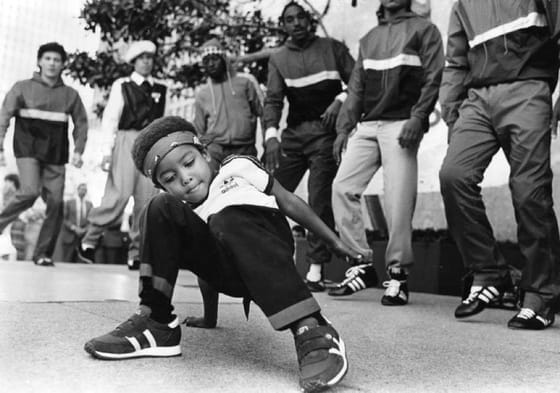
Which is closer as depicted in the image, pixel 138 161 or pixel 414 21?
pixel 138 161

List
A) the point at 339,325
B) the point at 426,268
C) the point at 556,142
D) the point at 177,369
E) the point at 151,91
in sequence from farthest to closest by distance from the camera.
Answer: the point at 151,91 < the point at 426,268 < the point at 556,142 < the point at 339,325 < the point at 177,369

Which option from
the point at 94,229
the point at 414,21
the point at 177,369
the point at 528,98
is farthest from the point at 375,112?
the point at 94,229

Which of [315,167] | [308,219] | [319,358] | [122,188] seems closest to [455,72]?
[315,167]

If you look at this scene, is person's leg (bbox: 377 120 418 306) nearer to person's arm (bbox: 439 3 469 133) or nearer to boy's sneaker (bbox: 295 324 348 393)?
person's arm (bbox: 439 3 469 133)

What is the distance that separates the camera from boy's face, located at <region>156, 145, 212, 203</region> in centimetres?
210

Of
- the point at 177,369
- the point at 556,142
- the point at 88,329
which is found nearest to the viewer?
the point at 177,369

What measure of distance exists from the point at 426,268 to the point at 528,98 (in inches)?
73.5

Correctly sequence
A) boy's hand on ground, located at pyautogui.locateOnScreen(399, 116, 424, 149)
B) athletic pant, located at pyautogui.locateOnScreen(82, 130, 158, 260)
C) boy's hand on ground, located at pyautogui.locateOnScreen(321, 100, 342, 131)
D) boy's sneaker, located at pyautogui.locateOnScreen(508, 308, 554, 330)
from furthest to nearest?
athletic pant, located at pyautogui.locateOnScreen(82, 130, 158, 260) → boy's hand on ground, located at pyautogui.locateOnScreen(321, 100, 342, 131) → boy's hand on ground, located at pyautogui.locateOnScreen(399, 116, 424, 149) → boy's sneaker, located at pyautogui.locateOnScreen(508, 308, 554, 330)

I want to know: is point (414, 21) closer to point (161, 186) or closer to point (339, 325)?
point (339, 325)

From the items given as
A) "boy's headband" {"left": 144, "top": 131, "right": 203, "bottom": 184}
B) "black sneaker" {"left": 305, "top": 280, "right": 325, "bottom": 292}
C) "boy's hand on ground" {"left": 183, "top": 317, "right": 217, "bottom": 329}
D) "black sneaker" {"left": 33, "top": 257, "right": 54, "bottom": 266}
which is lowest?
"black sneaker" {"left": 33, "top": 257, "right": 54, "bottom": 266}

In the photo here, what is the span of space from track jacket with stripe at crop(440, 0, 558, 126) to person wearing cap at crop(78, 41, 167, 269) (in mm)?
3122

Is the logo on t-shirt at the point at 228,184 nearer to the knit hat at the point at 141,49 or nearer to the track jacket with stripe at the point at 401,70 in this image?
the track jacket with stripe at the point at 401,70

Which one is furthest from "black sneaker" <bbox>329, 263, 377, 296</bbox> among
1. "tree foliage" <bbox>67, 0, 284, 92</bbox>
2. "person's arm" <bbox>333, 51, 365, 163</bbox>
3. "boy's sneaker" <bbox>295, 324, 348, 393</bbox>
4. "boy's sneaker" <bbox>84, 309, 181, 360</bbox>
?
"tree foliage" <bbox>67, 0, 284, 92</bbox>

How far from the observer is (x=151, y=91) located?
5828 millimetres
